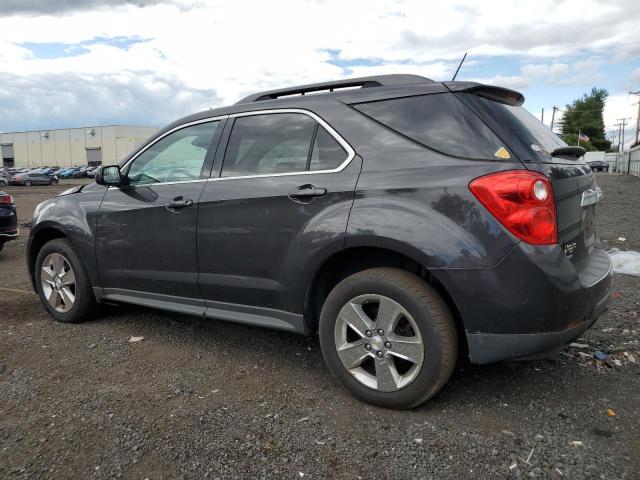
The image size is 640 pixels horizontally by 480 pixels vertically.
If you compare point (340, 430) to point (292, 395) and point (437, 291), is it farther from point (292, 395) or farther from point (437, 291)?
point (437, 291)

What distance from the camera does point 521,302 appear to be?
98.9 inches

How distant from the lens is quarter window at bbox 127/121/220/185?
3684mm

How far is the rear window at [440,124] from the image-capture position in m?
2.68

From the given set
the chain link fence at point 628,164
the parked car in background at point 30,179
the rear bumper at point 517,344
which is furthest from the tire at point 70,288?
the parked car in background at point 30,179

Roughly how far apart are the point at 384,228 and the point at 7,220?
23.4 feet

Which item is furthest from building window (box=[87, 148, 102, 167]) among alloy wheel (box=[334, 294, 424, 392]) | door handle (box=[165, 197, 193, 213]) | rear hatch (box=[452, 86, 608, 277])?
rear hatch (box=[452, 86, 608, 277])

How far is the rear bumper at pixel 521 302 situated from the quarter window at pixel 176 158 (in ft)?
A: 6.39

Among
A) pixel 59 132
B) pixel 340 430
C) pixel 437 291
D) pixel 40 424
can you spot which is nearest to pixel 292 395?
pixel 340 430

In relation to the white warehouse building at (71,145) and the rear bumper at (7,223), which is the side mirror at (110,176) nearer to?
the rear bumper at (7,223)

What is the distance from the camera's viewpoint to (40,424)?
2.81 metres

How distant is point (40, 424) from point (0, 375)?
90cm

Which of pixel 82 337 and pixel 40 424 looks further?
pixel 82 337

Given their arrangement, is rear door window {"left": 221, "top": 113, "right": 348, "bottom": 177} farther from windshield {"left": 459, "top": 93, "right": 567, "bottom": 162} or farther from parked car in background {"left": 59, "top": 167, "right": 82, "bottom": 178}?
parked car in background {"left": 59, "top": 167, "right": 82, "bottom": 178}

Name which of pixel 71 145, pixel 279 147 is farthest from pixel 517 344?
pixel 71 145
